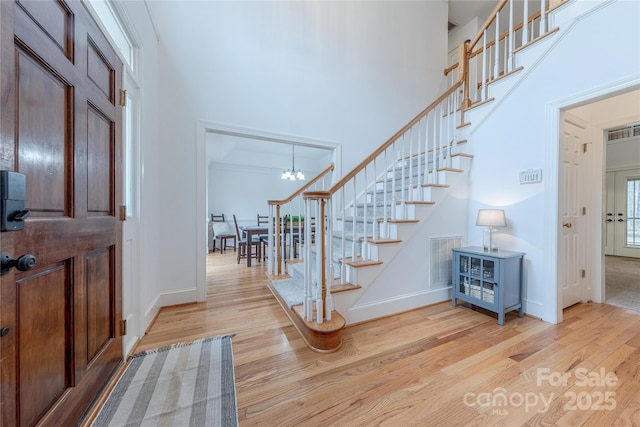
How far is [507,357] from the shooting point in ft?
5.52

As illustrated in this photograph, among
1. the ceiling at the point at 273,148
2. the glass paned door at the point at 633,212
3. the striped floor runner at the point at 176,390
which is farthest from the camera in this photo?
the glass paned door at the point at 633,212

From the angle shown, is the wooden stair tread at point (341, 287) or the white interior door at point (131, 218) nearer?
the white interior door at point (131, 218)

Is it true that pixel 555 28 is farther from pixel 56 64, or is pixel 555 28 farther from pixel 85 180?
pixel 85 180

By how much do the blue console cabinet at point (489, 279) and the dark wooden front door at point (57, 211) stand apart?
2913 mm

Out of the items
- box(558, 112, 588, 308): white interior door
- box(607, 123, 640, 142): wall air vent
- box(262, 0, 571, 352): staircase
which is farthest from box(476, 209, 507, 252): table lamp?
box(607, 123, 640, 142): wall air vent

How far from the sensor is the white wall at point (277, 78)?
259 centimetres

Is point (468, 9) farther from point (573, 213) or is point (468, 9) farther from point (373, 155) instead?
point (373, 155)

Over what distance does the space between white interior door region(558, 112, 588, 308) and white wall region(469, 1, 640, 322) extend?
365 millimetres

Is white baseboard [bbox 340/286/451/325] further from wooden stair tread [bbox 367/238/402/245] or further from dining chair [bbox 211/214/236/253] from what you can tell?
dining chair [bbox 211/214/236/253]

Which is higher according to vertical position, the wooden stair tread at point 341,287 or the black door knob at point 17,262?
the black door knob at point 17,262

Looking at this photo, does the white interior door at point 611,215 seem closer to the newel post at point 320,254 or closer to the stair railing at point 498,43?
the stair railing at point 498,43

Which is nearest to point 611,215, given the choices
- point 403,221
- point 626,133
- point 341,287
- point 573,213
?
point 626,133

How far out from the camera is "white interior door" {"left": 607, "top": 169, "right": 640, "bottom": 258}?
5.10 meters

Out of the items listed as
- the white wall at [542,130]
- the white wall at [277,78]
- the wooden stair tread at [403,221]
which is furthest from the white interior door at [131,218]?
the white wall at [542,130]
